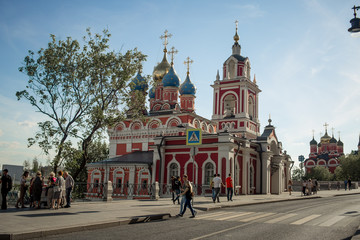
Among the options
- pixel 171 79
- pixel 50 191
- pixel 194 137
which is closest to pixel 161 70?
pixel 171 79

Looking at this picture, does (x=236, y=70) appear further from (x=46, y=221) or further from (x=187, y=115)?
(x=46, y=221)

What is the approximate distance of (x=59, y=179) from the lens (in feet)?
47.5

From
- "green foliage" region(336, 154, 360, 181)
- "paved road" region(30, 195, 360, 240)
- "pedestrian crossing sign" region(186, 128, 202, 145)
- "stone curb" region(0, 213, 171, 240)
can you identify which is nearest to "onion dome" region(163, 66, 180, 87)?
"pedestrian crossing sign" region(186, 128, 202, 145)

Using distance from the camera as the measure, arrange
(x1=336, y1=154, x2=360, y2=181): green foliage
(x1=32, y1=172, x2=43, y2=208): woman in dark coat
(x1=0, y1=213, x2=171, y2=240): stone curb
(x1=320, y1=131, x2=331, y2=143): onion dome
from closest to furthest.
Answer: (x1=0, y1=213, x2=171, y2=240): stone curb
(x1=32, y1=172, x2=43, y2=208): woman in dark coat
(x1=336, y1=154, x2=360, y2=181): green foliage
(x1=320, y1=131, x2=331, y2=143): onion dome

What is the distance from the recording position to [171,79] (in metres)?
47.1

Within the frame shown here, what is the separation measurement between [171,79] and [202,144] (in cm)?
1944

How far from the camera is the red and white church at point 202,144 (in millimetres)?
29297

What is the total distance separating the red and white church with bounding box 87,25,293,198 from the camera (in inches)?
1153

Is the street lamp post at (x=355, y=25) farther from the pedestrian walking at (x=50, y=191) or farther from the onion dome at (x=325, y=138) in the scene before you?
the onion dome at (x=325, y=138)

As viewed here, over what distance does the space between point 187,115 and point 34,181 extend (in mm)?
28169

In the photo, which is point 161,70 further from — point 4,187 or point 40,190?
point 4,187

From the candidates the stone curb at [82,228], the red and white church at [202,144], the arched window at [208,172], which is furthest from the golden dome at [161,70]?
the stone curb at [82,228]

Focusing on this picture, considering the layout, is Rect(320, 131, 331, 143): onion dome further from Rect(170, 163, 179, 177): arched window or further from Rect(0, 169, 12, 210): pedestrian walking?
Rect(0, 169, 12, 210): pedestrian walking

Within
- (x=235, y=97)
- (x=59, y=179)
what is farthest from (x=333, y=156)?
(x=59, y=179)
